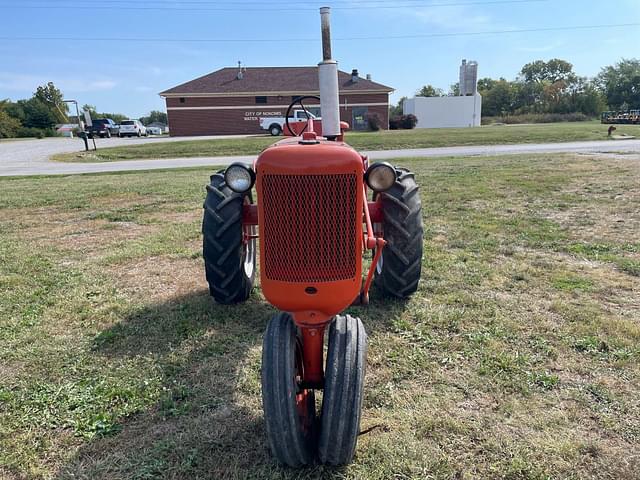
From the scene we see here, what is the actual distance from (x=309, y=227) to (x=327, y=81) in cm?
123

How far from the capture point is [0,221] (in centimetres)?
752

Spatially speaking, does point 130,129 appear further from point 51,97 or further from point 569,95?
point 569,95

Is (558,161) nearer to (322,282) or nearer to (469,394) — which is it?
(469,394)

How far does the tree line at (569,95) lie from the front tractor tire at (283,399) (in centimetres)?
6875

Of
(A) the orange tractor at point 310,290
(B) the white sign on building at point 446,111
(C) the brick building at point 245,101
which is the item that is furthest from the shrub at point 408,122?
(A) the orange tractor at point 310,290

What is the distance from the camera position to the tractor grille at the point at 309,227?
76.8 inches

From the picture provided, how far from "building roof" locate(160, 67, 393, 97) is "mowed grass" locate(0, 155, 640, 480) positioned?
36.0 m

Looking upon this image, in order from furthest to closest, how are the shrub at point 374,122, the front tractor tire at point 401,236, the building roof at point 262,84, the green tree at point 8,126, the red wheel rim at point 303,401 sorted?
the green tree at point 8,126
the building roof at point 262,84
the shrub at point 374,122
the front tractor tire at point 401,236
the red wheel rim at point 303,401

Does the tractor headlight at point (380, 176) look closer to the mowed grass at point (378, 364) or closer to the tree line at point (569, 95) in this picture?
the mowed grass at point (378, 364)

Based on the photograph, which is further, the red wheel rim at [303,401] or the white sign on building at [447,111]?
the white sign on building at [447,111]

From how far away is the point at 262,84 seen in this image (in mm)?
41062

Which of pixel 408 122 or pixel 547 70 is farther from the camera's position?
pixel 547 70

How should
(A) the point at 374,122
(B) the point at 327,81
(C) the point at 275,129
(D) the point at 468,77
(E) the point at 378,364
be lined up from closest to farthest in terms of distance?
(B) the point at 327,81
(E) the point at 378,364
(C) the point at 275,129
(A) the point at 374,122
(D) the point at 468,77

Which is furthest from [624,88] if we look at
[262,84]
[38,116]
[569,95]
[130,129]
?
[38,116]
